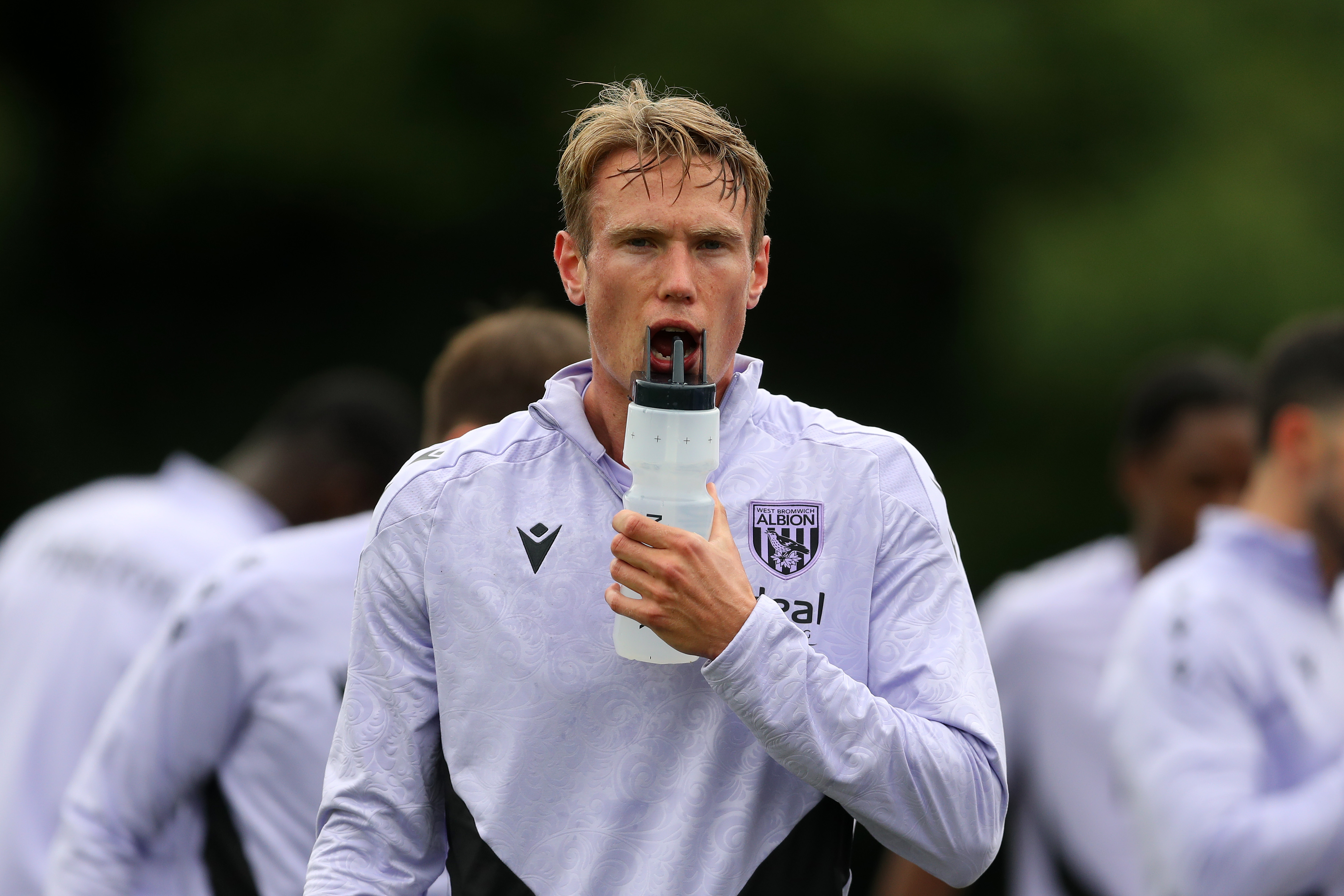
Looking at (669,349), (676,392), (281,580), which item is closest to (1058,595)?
(281,580)

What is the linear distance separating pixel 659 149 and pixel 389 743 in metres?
0.87

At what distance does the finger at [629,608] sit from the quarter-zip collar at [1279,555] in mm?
2506

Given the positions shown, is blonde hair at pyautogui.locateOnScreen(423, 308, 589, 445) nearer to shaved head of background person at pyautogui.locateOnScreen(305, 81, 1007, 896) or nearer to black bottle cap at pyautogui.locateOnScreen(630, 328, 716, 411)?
shaved head of background person at pyautogui.locateOnScreen(305, 81, 1007, 896)

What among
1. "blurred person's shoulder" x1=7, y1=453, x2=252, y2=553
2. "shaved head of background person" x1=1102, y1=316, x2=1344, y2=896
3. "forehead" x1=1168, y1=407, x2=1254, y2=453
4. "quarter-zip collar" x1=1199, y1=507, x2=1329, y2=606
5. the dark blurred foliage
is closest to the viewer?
"shaved head of background person" x1=1102, y1=316, x2=1344, y2=896

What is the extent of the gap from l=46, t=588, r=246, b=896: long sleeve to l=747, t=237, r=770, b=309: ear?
165 cm

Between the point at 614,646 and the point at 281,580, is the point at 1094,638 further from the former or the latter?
the point at 614,646

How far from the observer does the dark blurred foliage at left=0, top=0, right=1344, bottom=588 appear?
28.7 ft

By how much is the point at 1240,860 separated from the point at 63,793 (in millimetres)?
3038

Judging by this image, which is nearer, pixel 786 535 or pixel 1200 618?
pixel 786 535

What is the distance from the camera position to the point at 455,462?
2213 mm

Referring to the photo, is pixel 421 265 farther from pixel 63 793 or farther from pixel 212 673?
pixel 212 673

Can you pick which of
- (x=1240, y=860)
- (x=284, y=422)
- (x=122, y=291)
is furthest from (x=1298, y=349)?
(x=122, y=291)

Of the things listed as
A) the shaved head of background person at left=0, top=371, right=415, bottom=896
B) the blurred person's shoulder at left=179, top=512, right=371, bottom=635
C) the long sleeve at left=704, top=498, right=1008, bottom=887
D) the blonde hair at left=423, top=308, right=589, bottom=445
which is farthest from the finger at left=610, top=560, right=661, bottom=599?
the shaved head of background person at left=0, top=371, right=415, bottom=896

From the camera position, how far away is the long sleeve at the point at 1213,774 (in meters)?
3.46
